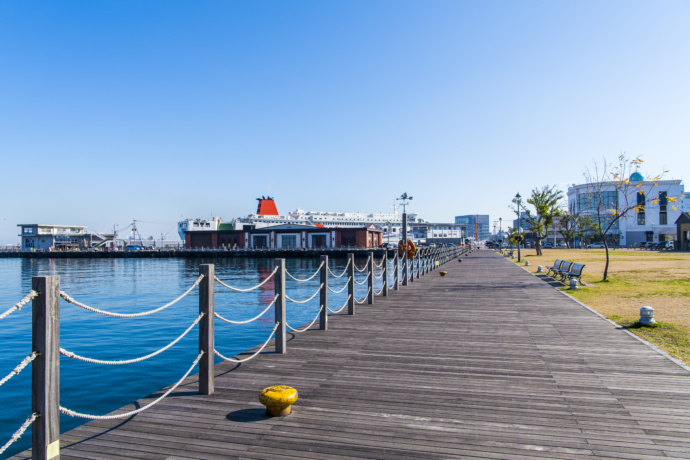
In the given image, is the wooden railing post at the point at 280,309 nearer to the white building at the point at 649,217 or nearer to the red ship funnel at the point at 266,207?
the white building at the point at 649,217

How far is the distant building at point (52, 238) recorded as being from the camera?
10650 centimetres

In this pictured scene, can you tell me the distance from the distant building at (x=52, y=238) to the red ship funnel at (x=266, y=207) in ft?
147

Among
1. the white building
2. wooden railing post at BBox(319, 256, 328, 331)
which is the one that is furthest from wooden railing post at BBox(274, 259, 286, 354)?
the white building

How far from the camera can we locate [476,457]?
12.2ft

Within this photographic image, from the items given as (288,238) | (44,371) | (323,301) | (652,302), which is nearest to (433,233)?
(288,238)

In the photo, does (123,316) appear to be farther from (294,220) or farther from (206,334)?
(294,220)

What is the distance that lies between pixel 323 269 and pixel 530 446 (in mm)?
5769

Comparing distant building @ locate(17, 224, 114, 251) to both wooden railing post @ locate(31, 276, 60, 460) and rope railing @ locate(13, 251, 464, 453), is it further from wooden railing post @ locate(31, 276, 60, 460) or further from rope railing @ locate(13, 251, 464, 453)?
wooden railing post @ locate(31, 276, 60, 460)

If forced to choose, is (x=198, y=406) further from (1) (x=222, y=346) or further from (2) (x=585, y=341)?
(1) (x=222, y=346)

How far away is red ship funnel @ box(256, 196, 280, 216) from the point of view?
120 m

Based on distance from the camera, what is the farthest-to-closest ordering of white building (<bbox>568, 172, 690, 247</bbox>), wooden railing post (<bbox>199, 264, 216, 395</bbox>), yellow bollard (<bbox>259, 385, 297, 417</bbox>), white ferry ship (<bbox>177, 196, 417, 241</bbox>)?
1. white ferry ship (<bbox>177, 196, 417, 241</bbox>)
2. white building (<bbox>568, 172, 690, 247</bbox>)
3. wooden railing post (<bbox>199, 264, 216, 395</bbox>)
4. yellow bollard (<bbox>259, 385, 297, 417</bbox>)

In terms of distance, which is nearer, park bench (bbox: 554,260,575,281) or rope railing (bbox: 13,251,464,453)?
rope railing (bbox: 13,251,464,453)

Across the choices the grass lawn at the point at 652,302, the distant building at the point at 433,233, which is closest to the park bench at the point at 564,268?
the grass lawn at the point at 652,302

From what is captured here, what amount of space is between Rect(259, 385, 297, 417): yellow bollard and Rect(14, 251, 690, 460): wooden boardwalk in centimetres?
10
